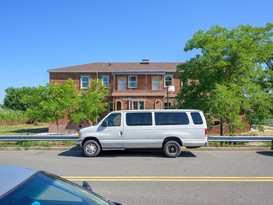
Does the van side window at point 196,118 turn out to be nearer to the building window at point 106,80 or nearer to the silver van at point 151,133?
the silver van at point 151,133

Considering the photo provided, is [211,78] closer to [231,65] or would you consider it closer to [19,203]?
[231,65]

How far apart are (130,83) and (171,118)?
22775 millimetres

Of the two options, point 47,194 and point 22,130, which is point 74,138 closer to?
point 47,194

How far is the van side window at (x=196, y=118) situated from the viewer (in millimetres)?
11906

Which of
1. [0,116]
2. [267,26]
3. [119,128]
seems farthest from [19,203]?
[0,116]

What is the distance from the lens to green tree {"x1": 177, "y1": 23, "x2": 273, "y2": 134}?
1725 centimetres

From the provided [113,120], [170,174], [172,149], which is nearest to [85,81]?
[113,120]

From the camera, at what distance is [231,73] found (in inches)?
Result: 733

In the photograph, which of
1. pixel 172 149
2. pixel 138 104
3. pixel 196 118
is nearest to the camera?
pixel 172 149

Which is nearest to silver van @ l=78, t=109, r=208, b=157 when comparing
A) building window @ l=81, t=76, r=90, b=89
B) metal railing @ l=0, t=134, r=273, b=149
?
metal railing @ l=0, t=134, r=273, b=149

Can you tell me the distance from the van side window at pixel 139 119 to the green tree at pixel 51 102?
11.0m

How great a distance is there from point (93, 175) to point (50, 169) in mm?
1735

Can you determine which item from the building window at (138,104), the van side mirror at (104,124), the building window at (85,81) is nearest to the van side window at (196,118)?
the van side mirror at (104,124)

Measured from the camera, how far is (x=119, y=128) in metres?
11.9
